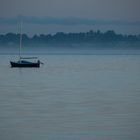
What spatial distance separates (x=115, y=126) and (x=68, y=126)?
731 millimetres

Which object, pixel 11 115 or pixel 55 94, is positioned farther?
pixel 55 94

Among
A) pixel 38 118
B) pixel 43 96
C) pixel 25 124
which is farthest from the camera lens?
pixel 43 96

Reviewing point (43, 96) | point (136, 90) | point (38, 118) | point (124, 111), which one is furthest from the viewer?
point (136, 90)

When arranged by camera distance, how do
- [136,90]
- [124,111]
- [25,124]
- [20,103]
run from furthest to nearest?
[136,90], [20,103], [124,111], [25,124]

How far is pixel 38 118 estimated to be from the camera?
10.3m

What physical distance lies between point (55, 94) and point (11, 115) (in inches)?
184

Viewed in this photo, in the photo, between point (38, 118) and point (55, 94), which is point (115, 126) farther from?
point (55, 94)

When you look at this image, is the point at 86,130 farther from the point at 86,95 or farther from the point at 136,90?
the point at 136,90

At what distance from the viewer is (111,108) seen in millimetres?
11664

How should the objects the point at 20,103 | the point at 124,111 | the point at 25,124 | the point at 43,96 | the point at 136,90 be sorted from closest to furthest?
1. the point at 25,124
2. the point at 124,111
3. the point at 20,103
4. the point at 43,96
5. the point at 136,90

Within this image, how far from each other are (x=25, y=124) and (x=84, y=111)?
1850 mm

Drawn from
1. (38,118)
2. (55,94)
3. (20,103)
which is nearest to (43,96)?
(55,94)

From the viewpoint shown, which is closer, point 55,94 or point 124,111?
point 124,111

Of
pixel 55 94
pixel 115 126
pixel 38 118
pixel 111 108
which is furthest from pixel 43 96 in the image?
pixel 115 126
